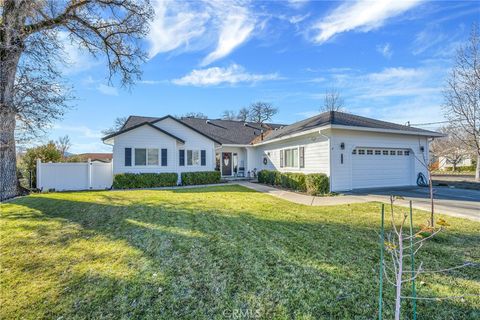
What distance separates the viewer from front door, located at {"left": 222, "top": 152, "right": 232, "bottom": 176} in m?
21.3

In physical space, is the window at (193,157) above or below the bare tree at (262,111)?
below

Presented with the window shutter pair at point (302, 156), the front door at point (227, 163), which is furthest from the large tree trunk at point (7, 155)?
the front door at point (227, 163)

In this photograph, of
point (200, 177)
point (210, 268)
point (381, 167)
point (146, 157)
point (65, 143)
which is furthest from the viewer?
point (65, 143)

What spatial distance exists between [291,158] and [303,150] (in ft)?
4.95

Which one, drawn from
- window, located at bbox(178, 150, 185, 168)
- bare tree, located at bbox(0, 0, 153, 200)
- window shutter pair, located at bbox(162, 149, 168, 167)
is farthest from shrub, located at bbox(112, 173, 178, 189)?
bare tree, located at bbox(0, 0, 153, 200)

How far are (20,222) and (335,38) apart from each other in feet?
46.7

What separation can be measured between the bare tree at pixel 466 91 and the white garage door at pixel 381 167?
8.22 m

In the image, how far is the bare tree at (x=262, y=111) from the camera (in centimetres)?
4022

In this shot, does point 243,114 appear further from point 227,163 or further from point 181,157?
point 181,157

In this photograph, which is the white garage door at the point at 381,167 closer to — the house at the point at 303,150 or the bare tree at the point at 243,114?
the house at the point at 303,150

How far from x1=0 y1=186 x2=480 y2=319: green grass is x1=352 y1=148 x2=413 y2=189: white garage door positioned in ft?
21.4

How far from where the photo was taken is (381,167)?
1289 centimetres

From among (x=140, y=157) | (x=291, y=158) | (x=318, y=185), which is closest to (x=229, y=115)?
(x=140, y=157)

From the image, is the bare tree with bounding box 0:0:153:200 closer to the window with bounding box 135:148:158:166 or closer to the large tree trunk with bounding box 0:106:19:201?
the large tree trunk with bounding box 0:106:19:201
